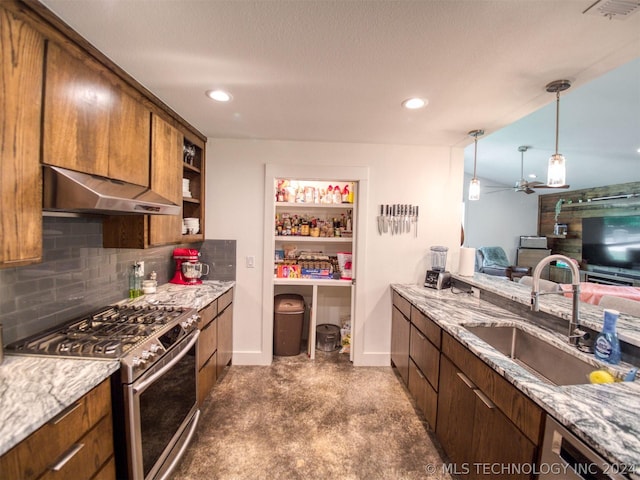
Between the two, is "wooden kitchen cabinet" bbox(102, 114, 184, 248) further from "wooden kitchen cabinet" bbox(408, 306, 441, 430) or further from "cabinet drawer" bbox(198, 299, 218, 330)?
"wooden kitchen cabinet" bbox(408, 306, 441, 430)

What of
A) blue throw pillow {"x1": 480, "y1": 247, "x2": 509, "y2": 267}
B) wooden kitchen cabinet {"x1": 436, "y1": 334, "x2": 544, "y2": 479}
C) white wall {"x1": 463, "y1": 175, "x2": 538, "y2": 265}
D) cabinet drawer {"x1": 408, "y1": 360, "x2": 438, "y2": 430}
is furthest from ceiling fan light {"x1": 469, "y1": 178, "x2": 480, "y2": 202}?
white wall {"x1": 463, "y1": 175, "x2": 538, "y2": 265}

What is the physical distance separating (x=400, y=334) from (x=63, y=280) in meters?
2.53

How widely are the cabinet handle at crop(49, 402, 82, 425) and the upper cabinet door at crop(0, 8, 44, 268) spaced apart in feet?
1.86

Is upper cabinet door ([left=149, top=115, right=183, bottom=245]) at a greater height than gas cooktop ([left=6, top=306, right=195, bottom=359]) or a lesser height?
greater

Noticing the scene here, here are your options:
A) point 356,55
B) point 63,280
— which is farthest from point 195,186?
point 356,55

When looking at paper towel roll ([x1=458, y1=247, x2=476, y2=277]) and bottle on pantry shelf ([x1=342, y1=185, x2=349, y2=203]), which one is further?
bottle on pantry shelf ([x1=342, y1=185, x2=349, y2=203])

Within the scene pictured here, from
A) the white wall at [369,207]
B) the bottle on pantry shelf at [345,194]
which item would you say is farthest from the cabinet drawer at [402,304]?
the bottle on pantry shelf at [345,194]

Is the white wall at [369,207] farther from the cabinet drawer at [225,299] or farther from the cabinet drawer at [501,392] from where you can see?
the cabinet drawer at [501,392]

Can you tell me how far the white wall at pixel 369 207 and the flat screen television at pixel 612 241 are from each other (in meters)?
5.40

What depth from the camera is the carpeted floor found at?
168 centimetres

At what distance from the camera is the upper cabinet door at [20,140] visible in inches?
39.8

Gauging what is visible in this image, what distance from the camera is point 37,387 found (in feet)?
3.32

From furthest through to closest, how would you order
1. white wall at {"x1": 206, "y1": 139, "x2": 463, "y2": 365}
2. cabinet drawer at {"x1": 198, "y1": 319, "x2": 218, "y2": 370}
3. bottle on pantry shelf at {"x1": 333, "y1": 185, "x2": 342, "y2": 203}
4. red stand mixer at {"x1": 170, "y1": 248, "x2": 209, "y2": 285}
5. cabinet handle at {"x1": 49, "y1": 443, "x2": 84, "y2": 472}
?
bottle on pantry shelf at {"x1": 333, "y1": 185, "x2": 342, "y2": 203} < white wall at {"x1": 206, "y1": 139, "x2": 463, "y2": 365} < red stand mixer at {"x1": 170, "y1": 248, "x2": 209, "y2": 285} < cabinet drawer at {"x1": 198, "y1": 319, "x2": 218, "y2": 370} < cabinet handle at {"x1": 49, "y1": 443, "x2": 84, "y2": 472}

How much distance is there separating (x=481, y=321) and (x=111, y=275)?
2.54 m
